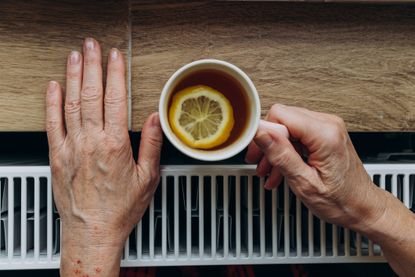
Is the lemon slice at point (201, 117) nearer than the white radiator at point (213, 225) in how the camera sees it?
Yes

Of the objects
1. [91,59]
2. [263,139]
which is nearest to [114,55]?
[91,59]

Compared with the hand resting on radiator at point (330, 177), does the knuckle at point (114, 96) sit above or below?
above

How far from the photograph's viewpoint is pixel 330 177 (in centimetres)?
62

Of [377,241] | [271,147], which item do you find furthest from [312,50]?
[377,241]

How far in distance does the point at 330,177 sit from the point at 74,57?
421mm

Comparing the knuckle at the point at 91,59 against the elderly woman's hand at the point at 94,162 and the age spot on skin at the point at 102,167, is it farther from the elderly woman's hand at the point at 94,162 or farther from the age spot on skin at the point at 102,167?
the age spot on skin at the point at 102,167

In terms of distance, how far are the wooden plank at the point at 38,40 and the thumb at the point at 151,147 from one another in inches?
5.5

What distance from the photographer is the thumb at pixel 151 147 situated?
2.14 feet

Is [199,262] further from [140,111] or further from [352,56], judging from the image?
[352,56]

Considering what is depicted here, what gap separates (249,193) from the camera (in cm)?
71

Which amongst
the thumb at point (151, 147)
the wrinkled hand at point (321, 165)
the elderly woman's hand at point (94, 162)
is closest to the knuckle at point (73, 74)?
the elderly woman's hand at point (94, 162)

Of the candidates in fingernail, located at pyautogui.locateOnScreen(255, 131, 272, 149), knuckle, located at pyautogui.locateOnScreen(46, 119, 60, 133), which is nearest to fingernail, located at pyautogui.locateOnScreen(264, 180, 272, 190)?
fingernail, located at pyautogui.locateOnScreen(255, 131, 272, 149)

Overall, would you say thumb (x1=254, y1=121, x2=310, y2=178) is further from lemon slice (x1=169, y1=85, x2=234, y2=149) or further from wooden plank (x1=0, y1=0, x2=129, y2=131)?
wooden plank (x1=0, y1=0, x2=129, y2=131)

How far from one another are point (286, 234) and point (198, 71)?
12.5 inches
